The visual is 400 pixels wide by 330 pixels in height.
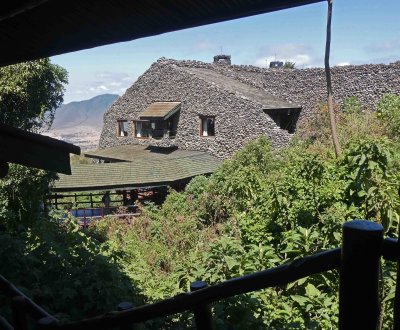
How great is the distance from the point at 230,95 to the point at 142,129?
6.79 meters

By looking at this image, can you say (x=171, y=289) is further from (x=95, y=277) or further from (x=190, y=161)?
(x=190, y=161)

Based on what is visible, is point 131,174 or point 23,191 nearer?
point 23,191

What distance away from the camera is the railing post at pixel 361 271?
110 centimetres

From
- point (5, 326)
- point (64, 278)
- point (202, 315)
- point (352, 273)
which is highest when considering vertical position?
point (352, 273)

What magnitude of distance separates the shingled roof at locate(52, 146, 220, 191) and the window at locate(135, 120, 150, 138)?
18.1ft

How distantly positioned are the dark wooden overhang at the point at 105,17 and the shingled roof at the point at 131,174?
1439 cm

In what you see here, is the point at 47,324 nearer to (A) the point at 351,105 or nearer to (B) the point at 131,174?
(B) the point at 131,174

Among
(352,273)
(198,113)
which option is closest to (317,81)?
(198,113)

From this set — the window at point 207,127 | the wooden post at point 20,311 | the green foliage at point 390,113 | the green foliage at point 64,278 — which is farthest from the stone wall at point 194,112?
the wooden post at point 20,311

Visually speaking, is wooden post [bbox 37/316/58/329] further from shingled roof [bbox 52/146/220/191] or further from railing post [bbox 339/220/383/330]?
shingled roof [bbox 52/146/220/191]

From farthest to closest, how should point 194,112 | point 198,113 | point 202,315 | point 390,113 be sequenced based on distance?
1. point 194,112
2. point 198,113
3. point 390,113
4. point 202,315

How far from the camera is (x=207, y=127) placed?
22656 millimetres

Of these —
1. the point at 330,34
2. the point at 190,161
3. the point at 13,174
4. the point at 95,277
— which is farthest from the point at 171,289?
the point at 190,161

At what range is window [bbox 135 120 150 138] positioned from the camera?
969 inches
